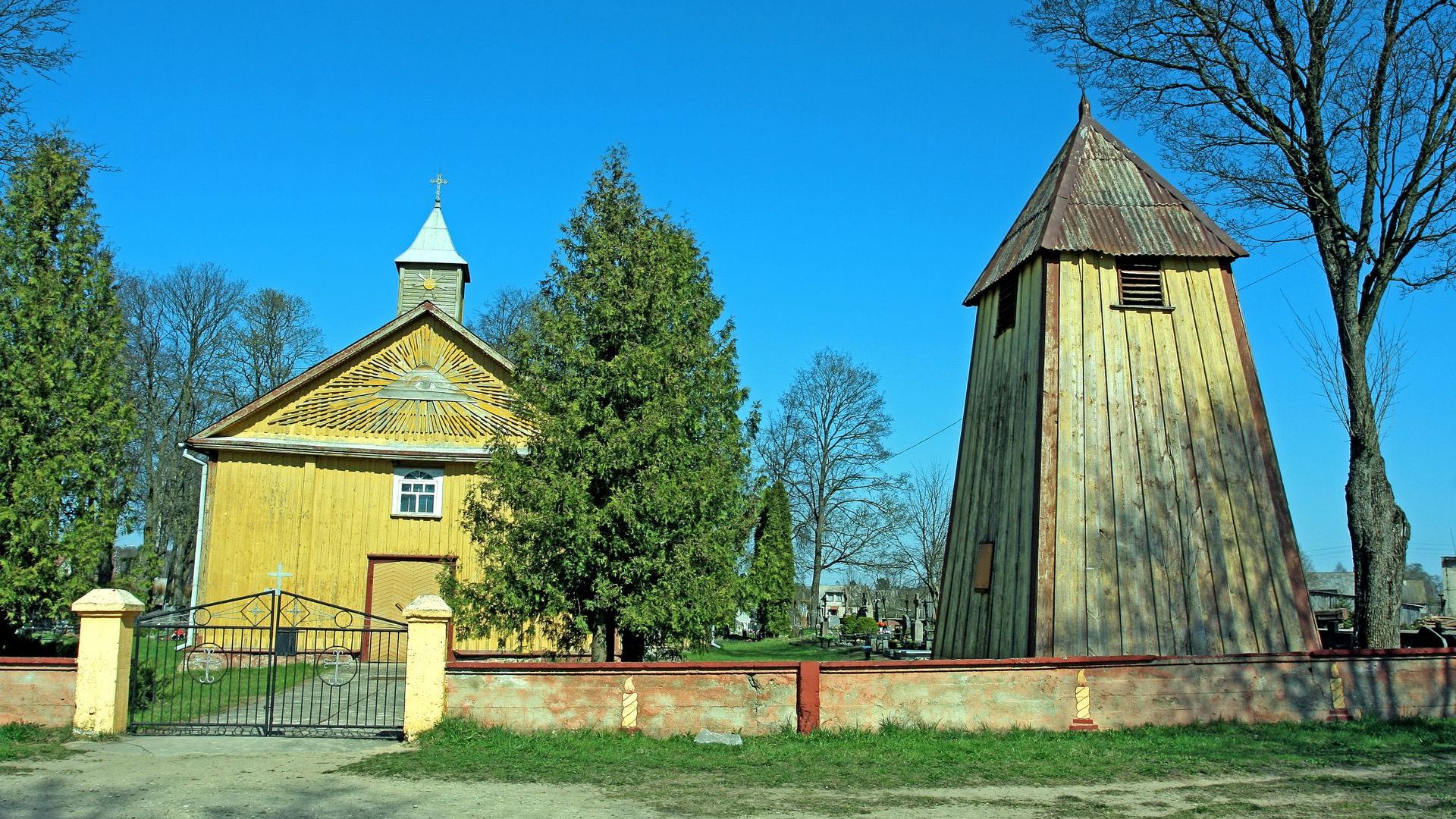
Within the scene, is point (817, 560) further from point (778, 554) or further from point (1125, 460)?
point (1125, 460)

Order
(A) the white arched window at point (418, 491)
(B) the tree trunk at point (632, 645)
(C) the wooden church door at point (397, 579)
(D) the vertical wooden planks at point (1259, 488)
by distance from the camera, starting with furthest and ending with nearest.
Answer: (A) the white arched window at point (418, 491), (C) the wooden church door at point (397, 579), (B) the tree trunk at point (632, 645), (D) the vertical wooden planks at point (1259, 488)

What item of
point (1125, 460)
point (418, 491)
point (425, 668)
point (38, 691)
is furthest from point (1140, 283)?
point (418, 491)

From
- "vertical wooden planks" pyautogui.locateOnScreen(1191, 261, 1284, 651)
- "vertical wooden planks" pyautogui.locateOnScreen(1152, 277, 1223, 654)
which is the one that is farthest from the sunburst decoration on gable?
"vertical wooden planks" pyautogui.locateOnScreen(1191, 261, 1284, 651)

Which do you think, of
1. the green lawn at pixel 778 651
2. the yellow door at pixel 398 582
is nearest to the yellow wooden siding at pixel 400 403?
the yellow door at pixel 398 582

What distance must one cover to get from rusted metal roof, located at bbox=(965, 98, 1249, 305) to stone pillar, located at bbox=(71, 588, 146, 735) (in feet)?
40.0

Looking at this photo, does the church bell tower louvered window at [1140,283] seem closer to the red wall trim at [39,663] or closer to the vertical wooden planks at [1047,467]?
the vertical wooden planks at [1047,467]

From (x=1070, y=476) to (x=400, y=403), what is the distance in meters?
15.2

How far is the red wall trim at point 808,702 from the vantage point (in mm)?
11688

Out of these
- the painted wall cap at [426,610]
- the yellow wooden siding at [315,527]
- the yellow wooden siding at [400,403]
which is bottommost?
the painted wall cap at [426,610]

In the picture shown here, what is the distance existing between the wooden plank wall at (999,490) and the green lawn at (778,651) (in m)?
9.97

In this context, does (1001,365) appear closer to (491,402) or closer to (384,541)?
(491,402)

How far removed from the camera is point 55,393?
47.1 ft

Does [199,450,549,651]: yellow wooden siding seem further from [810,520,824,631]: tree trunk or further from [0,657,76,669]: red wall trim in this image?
[810,520,824,631]: tree trunk

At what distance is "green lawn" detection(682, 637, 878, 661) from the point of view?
29.0 m
